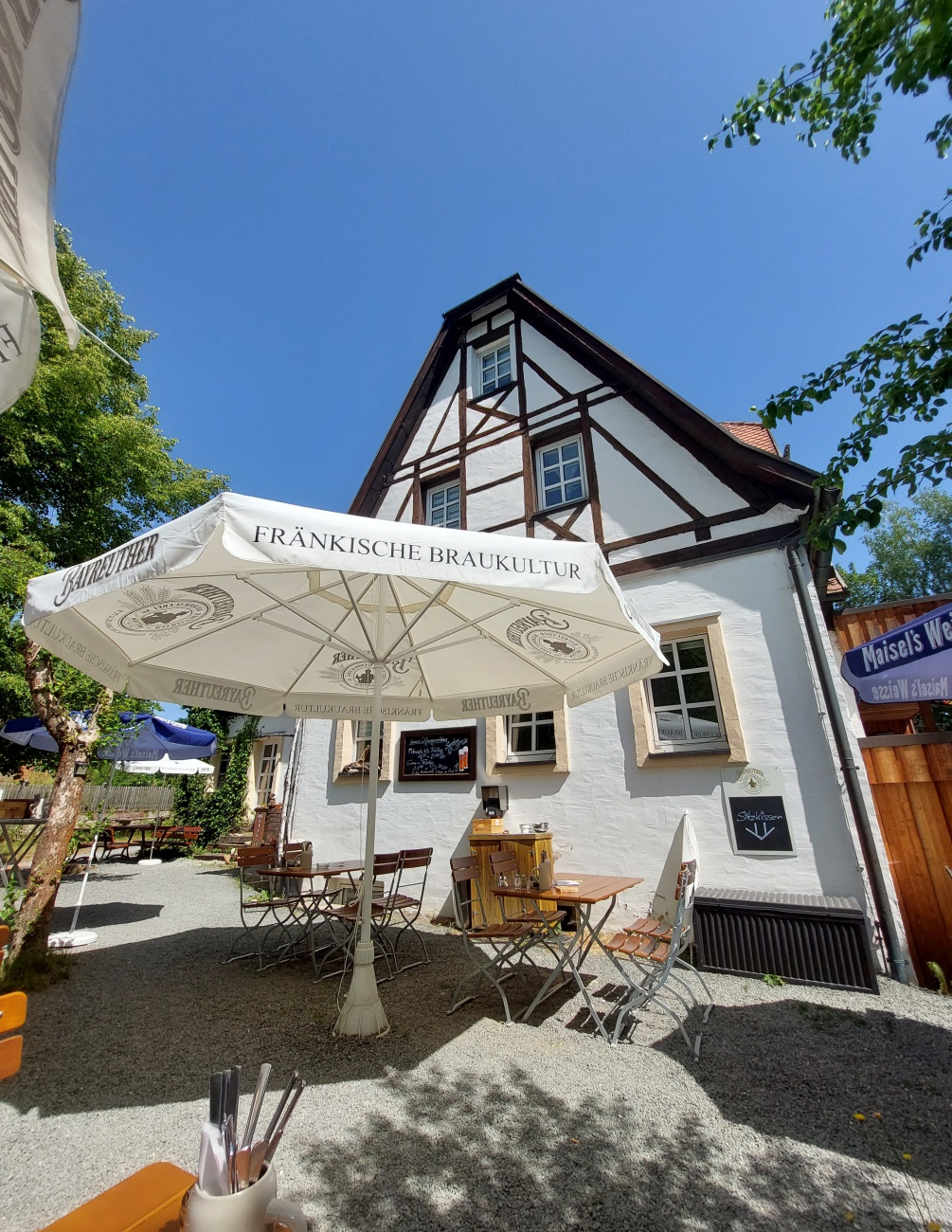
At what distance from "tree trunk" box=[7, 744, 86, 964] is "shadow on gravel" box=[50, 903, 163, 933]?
1981mm

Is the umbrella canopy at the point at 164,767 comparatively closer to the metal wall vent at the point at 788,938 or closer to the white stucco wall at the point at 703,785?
the white stucco wall at the point at 703,785

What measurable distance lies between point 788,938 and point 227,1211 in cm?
499

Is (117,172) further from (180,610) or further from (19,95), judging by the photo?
(19,95)

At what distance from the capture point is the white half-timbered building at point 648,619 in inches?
211

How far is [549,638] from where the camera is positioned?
13.4 ft

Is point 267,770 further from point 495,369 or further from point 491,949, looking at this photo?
point 495,369

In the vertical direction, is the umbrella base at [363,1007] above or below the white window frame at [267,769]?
below

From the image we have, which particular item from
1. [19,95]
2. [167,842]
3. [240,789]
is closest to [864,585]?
[240,789]

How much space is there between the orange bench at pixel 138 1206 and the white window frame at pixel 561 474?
7144 millimetres

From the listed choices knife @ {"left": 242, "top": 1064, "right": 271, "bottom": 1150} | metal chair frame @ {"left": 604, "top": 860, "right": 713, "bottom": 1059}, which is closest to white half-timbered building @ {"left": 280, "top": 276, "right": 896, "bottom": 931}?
metal chair frame @ {"left": 604, "top": 860, "right": 713, "bottom": 1059}

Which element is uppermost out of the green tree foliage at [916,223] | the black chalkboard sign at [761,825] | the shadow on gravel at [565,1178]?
the green tree foliage at [916,223]

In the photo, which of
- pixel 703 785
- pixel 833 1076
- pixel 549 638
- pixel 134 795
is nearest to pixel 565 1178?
pixel 833 1076

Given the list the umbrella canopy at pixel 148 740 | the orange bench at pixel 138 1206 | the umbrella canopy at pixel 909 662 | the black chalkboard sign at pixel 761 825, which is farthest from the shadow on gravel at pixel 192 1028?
the umbrella canopy at pixel 148 740

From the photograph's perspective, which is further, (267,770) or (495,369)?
(267,770)
